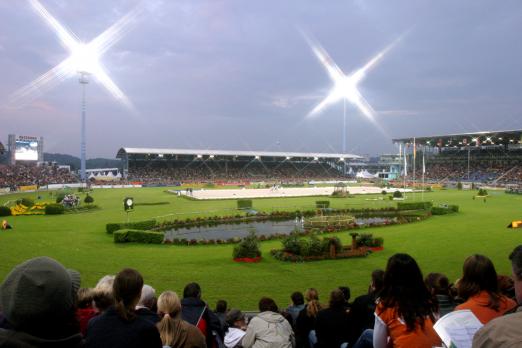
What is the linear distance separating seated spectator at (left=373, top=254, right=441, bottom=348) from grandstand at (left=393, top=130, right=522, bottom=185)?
70322 millimetres

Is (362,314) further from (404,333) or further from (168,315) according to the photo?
(168,315)

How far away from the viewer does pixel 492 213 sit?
3234 centimetres

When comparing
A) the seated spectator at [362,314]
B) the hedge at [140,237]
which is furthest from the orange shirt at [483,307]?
the hedge at [140,237]

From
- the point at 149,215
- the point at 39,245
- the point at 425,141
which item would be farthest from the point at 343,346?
the point at 425,141

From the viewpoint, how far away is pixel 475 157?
288 ft

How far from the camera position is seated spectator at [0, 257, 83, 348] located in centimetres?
218

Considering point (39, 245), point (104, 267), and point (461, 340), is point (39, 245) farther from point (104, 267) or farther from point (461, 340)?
point (461, 340)

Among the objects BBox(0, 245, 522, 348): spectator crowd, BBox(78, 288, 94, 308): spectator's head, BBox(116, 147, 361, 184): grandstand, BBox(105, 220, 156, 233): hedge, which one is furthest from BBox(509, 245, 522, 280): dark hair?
BBox(116, 147, 361, 184): grandstand

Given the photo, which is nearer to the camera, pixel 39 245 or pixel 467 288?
pixel 467 288

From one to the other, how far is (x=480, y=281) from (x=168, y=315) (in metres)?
2.99

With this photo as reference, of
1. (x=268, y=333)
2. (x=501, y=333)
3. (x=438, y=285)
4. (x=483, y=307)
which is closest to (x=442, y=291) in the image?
(x=438, y=285)

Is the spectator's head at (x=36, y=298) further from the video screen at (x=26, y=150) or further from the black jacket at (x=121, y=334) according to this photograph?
the video screen at (x=26, y=150)

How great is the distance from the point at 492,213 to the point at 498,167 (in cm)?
5597

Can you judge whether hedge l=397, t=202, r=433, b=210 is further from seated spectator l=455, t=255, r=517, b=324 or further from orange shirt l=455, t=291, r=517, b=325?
orange shirt l=455, t=291, r=517, b=325
